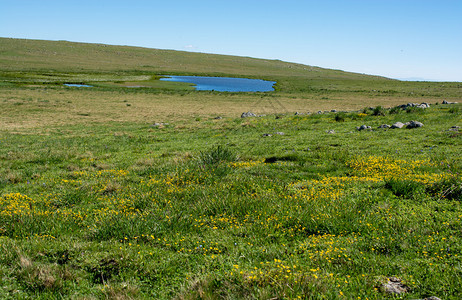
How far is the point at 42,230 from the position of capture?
587cm

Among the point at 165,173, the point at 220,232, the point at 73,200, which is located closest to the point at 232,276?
the point at 220,232

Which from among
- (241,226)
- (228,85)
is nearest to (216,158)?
→ (241,226)

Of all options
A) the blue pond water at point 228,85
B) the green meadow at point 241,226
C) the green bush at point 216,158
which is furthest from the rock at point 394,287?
the blue pond water at point 228,85

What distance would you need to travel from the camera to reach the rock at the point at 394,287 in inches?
153

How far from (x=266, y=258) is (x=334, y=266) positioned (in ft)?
3.45

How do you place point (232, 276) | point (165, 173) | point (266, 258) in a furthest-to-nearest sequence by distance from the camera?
point (165, 173) < point (266, 258) < point (232, 276)

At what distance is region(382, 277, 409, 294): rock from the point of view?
3889mm

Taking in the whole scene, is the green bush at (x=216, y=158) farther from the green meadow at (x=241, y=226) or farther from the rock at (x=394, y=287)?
the rock at (x=394, y=287)

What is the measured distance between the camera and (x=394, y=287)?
3.96 m

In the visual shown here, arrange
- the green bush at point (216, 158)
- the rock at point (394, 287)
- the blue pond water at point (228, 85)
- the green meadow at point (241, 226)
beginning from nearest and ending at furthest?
1. the rock at point (394, 287)
2. the green meadow at point (241, 226)
3. the green bush at point (216, 158)
4. the blue pond water at point (228, 85)

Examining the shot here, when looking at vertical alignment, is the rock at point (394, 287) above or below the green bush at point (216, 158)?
below

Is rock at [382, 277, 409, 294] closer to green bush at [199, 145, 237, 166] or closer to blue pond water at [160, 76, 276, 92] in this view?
green bush at [199, 145, 237, 166]

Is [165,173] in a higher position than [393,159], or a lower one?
lower

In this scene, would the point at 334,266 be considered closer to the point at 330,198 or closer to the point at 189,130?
the point at 330,198
